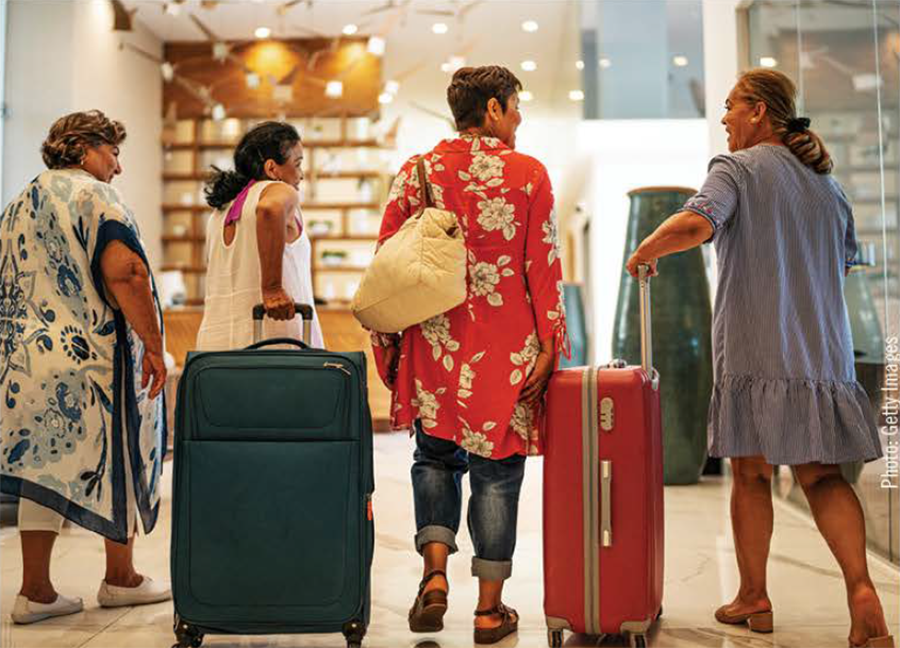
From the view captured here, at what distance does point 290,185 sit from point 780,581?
1.75 meters

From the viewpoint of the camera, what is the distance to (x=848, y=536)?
75.7 inches

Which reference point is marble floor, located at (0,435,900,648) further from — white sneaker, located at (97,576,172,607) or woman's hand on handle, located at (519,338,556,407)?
woman's hand on handle, located at (519,338,556,407)

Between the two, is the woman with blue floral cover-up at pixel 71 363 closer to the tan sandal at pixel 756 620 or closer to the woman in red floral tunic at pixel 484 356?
the woman in red floral tunic at pixel 484 356

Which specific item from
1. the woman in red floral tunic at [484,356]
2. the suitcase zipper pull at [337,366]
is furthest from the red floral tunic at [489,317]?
the suitcase zipper pull at [337,366]

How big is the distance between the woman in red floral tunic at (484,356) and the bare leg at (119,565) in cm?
82

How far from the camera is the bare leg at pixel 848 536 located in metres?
1.87

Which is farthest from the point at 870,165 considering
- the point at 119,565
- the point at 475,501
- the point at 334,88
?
the point at 334,88

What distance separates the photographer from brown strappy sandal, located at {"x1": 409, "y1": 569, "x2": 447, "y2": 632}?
1.87m

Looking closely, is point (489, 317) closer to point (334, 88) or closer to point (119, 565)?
point (119, 565)

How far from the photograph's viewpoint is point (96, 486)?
83.9 inches

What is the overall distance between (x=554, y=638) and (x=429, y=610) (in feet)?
0.89

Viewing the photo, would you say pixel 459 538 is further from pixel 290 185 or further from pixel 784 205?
pixel 784 205

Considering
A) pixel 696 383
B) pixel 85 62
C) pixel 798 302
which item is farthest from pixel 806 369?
pixel 85 62

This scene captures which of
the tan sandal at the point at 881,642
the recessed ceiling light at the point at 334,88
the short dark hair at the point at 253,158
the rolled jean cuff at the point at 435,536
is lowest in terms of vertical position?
the tan sandal at the point at 881,642
